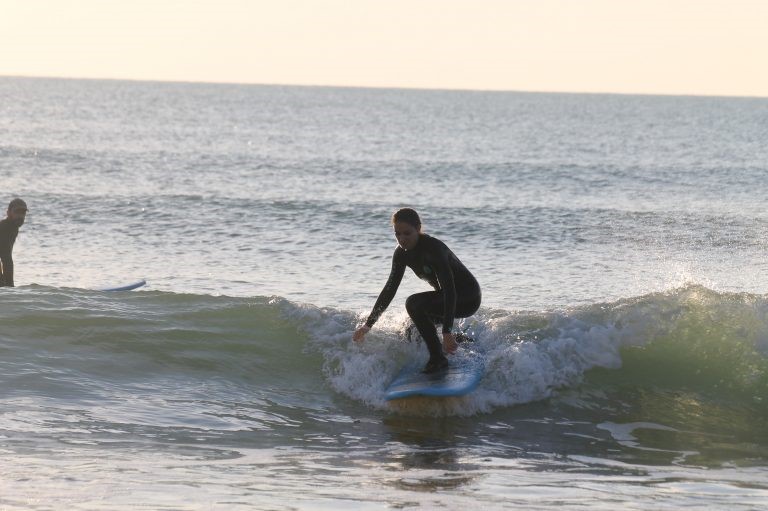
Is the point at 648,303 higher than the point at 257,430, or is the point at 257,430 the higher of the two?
the point at 648,303

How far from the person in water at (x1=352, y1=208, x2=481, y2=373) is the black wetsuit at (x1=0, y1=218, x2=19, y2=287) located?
576cm

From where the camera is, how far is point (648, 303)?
41.4 feet

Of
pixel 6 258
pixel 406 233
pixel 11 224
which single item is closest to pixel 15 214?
pixel 11 224

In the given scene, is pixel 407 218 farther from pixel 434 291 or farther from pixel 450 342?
pixel 450 342

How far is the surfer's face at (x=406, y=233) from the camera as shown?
9.28m

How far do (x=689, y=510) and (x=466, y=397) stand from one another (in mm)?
3508

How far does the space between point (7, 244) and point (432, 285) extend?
6.33 metres

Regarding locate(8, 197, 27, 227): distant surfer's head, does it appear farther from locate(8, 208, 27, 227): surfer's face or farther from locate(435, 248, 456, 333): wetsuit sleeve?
locate(435, 248, 456, 333): wetsuit sleeve

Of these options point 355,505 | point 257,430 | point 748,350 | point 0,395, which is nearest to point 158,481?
point 355,505

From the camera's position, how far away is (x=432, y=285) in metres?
10.0

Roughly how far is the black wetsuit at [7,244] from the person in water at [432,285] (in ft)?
18.9

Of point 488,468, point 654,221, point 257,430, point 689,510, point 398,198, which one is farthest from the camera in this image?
point 398,198

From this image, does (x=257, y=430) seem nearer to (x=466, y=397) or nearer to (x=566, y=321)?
(x=466, y=397)

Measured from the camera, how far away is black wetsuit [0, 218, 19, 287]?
13.4 meters
